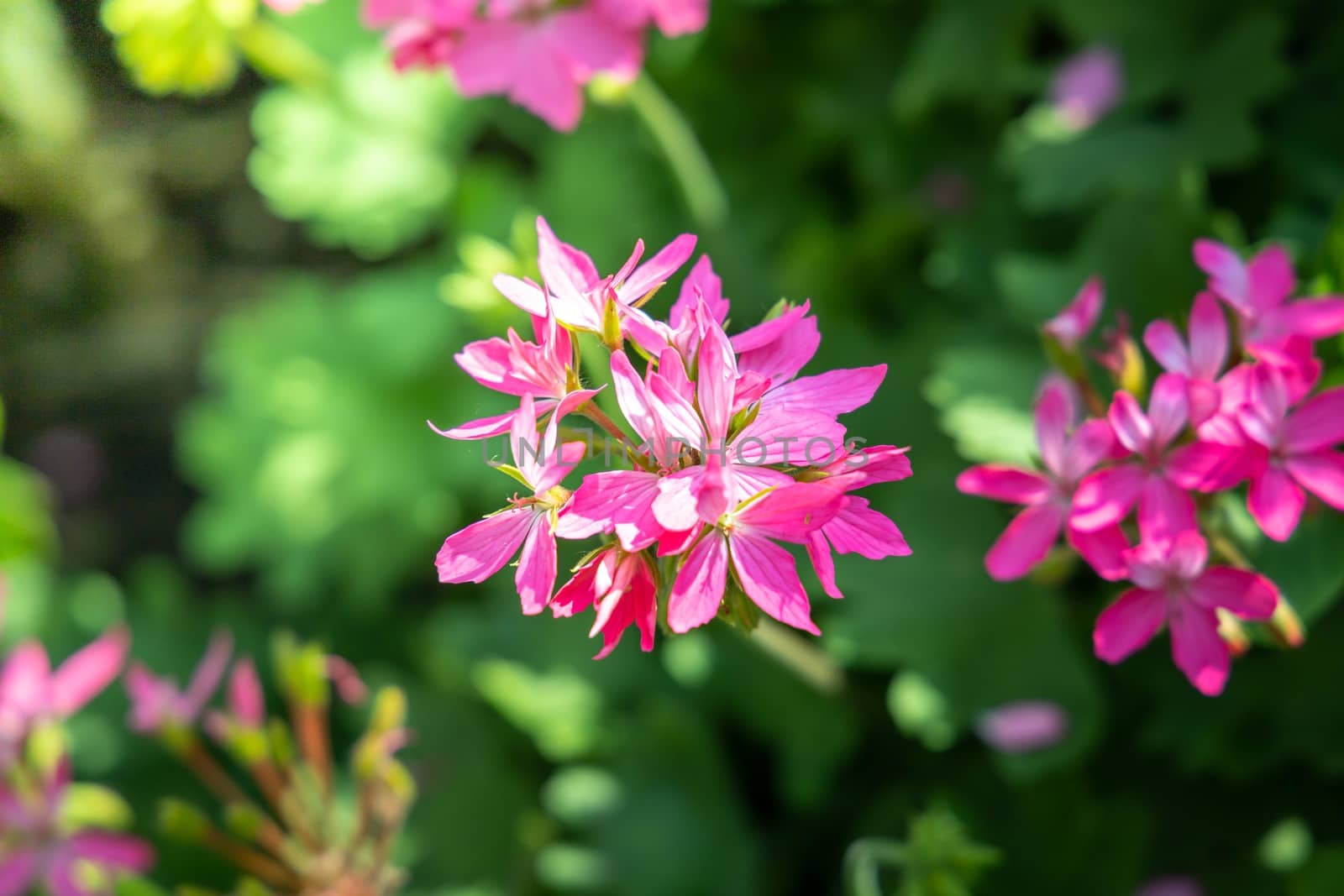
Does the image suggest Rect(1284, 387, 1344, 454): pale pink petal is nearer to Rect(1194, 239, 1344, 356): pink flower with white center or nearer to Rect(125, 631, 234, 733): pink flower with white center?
Rect(1194, 239, 1344, 356): pink flower with white center

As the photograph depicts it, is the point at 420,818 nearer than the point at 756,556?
No

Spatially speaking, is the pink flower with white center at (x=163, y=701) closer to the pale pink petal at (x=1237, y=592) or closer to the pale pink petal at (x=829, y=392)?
the pale pink petal at (x=829, y=392)

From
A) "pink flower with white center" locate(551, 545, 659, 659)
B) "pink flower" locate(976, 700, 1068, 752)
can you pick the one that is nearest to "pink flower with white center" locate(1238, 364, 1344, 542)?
"pink flower with white center" locate(551, 545, 659, 659)

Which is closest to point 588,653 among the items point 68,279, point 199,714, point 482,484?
point 482,484

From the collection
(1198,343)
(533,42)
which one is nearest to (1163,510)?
(1198,343)

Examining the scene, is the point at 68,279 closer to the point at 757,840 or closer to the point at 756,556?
the point at 757,840

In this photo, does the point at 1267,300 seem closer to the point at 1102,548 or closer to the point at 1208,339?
the point at 1208,339
